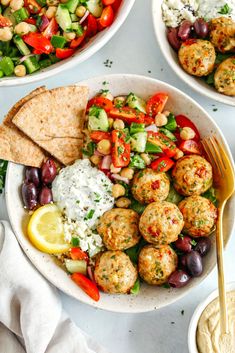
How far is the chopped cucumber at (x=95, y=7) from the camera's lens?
4.96 meters

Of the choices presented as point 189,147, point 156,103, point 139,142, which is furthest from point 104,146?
point 189,147

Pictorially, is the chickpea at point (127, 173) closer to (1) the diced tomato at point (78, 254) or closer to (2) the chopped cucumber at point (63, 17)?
(1) the diced tomato at point (78, 254)

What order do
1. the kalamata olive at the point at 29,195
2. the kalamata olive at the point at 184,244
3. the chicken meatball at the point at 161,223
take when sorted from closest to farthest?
1. the chicken meatball at the point at 161,223
2. the kalamata olive at the point at 184,244
3. the kalamata olive at the point at 29,195

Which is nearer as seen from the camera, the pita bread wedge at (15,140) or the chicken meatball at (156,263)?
the chicken meatball at (156,263)

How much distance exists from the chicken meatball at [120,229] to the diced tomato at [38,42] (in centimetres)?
130

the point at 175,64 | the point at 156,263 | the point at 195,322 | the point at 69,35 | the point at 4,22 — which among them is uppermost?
the point at 4,22

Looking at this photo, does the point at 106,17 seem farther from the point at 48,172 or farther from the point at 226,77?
the point at 48,172

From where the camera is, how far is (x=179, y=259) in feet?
15.4

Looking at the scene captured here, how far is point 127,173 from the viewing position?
15.5ft

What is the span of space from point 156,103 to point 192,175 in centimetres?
60

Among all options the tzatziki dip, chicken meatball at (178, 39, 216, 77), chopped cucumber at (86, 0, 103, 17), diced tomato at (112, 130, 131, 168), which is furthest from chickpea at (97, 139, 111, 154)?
chopped cucumber at (86, 0, 103, 17)

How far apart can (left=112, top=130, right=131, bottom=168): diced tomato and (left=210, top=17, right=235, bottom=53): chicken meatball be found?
97 cm

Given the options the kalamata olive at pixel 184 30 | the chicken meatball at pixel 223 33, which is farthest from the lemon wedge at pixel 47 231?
the chicken meatball at pixel 223 33

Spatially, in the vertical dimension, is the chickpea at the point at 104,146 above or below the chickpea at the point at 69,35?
below
